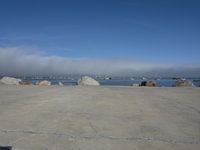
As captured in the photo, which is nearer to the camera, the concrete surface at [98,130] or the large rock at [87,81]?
the concrete surface at [98,130]

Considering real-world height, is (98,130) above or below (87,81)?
below

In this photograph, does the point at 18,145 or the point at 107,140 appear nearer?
the point at 18,145

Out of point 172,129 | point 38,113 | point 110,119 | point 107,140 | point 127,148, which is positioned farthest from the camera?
point 38,113

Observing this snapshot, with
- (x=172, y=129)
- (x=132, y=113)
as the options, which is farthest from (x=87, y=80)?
(x=172, y=129)

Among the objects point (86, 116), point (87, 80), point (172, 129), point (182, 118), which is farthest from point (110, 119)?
point (87, 80)

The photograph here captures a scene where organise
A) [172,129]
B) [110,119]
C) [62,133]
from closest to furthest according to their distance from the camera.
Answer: [62,133]
[172,129]
[110,119]

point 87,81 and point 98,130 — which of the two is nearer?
point 98,130

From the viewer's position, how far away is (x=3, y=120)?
547cm

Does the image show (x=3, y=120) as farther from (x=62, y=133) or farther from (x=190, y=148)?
(x=190, y=148)

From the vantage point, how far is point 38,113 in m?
6.38

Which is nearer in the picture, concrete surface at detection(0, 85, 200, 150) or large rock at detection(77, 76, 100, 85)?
concrete surface at detection(0, 85, 200, 150)

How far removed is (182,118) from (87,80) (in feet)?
73.4

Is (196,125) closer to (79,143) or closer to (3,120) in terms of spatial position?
(79,143)

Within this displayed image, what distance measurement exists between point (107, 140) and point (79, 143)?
500mm
